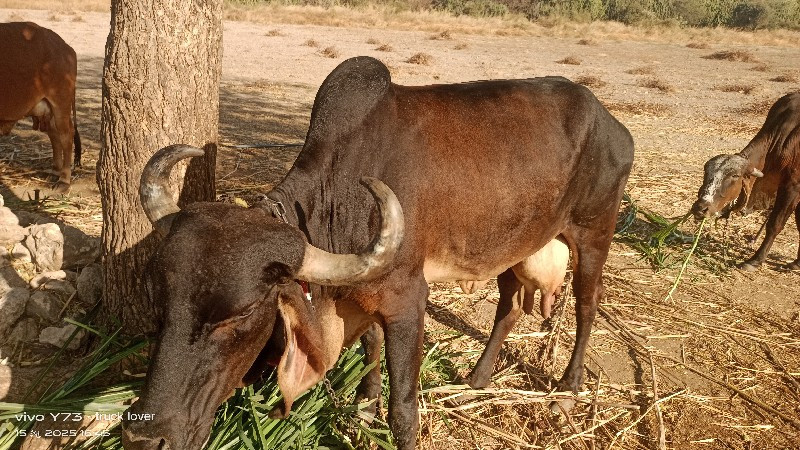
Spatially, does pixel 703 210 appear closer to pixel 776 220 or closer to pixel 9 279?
pixel 776 220

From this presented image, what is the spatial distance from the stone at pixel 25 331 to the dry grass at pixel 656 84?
17623 millimetres

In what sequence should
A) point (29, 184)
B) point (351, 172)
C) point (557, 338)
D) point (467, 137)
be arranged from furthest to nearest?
point (29, 184) → point (557, 338) → point (467, 137) → point (351, 172)

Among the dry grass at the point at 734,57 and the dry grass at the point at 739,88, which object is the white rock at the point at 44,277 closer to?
the dry grass at the point at 739,88

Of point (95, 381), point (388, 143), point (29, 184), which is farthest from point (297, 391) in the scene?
point (29, 184)

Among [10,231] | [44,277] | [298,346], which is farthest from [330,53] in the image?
[298,346]

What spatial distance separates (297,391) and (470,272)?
1379mm

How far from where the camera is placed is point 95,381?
145 inches

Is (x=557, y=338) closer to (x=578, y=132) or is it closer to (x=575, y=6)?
(x=578, y=132)

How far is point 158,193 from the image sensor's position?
106 inches

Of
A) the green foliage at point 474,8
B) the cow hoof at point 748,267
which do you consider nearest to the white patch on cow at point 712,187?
the cow hoof at point 748,267

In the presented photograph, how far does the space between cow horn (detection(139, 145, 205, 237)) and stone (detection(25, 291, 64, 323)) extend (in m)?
1.93

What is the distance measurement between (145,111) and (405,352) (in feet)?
6.78

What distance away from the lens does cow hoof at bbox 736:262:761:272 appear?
6.87m

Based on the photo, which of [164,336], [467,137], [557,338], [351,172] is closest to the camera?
[164,336]
